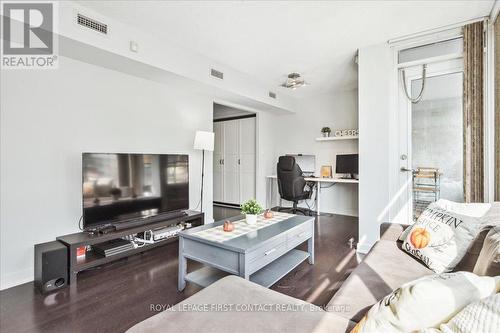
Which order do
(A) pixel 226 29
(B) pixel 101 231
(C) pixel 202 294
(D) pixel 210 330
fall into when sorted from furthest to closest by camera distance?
1. (A) pixel 226 29
2. (B) pixel 101 231
3. (C) pixel 202 294
4. (D) pixel 210 330

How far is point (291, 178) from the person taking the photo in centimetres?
457

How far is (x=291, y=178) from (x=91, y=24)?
3.54m

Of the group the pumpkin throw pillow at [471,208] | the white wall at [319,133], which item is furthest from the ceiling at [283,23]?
the pumpkin throw pillow at [471,208]

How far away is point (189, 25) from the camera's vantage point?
2666 millimetres

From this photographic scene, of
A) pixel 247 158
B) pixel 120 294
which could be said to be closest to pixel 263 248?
pixel 120 294

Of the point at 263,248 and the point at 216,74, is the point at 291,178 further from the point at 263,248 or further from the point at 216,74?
the point at 263,248

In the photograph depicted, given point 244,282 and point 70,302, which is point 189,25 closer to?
point 244,282

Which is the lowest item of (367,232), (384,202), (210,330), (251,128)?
(367,232)

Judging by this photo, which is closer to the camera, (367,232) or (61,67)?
(61,67)

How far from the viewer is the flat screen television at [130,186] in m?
2.53

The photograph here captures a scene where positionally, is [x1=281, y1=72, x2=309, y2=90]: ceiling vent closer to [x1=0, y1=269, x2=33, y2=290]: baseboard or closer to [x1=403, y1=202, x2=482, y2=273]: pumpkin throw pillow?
[x1=403, y1=202, x2=482, y2=273]: pumpkin throw pillow

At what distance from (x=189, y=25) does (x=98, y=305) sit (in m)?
2.75

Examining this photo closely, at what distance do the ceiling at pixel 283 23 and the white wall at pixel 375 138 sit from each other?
0.26m

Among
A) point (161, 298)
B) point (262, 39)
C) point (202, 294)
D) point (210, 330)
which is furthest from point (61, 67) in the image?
point (210, 330)
